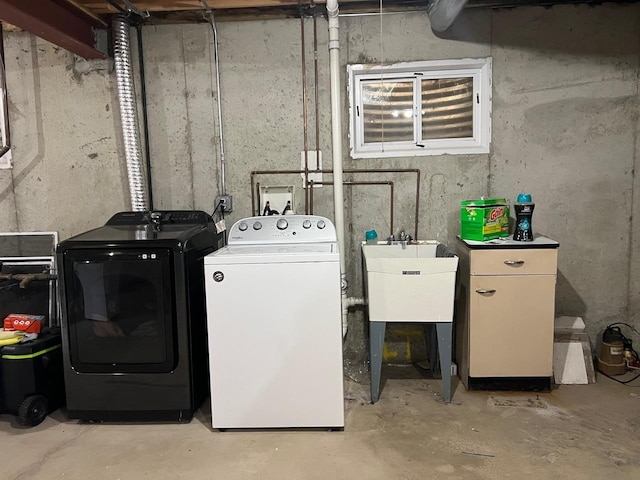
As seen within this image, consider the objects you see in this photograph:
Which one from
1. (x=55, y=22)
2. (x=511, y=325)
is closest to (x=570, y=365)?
(x=511, y=325)

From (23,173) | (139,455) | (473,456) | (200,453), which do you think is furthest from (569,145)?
(23,173)

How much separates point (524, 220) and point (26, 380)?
8.91 feet

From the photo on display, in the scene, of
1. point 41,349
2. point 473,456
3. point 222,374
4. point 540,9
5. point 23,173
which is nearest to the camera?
point 473,456

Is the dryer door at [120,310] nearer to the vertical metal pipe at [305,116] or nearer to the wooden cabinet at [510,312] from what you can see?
the vertical metal pipe at [305,116]

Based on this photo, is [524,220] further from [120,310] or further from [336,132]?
[120,310]

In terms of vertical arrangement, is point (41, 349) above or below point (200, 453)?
above

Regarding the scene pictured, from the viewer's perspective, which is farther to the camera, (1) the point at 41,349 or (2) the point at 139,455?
(1) the point at 41,349

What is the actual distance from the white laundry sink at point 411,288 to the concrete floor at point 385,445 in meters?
0.48

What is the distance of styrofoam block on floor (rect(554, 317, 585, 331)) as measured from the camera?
2711mm

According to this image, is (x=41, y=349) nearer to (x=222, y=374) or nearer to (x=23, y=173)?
(x=222, y=374)

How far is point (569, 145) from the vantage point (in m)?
2.82

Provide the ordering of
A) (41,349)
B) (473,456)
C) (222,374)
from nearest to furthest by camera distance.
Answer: (473,456)
(222,374)
(41,349)

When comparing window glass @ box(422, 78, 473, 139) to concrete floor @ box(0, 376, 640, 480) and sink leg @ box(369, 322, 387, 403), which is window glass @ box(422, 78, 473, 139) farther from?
concrete floor @ box(0, 376, 640, 480)

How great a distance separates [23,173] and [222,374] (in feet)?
6.65
